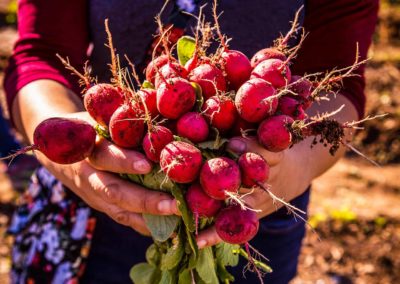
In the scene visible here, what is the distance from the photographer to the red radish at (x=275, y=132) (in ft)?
3.95

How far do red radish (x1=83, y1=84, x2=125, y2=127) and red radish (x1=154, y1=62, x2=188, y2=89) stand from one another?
0.36 feet

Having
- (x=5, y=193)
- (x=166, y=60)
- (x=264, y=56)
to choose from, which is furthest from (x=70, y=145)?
(x=5, y=193)

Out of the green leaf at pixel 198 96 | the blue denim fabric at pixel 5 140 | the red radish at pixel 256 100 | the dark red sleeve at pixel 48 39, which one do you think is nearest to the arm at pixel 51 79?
the dark red sleeve at pixel 48 39

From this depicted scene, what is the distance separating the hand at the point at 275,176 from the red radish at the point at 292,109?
105 millimetres

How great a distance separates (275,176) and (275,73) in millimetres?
292

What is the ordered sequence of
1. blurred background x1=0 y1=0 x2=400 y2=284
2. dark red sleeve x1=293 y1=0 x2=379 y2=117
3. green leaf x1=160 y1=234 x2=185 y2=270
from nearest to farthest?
green leaf x1=160 y1=234 x2=185 y2=270 < dark red sleeve x1=293 y1=0 x2=379 y2=117 < blurred background x1=0 y1=0 x2=400 y2=284

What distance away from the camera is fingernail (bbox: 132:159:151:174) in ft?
4.03

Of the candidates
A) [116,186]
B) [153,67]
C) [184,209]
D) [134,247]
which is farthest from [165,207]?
[134,247]

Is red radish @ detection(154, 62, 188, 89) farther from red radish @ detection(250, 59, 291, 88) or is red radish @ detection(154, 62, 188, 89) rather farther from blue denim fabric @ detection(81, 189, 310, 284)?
blue denim fabric @ detection(81, 189, 310, 284)

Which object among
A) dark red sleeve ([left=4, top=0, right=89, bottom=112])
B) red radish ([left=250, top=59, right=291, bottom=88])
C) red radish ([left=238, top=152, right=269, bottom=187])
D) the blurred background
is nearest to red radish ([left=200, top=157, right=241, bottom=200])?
red radish ([left=238, top=152, right=269, bottom=187])

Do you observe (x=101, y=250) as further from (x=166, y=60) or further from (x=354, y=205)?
(x=354, y=205)

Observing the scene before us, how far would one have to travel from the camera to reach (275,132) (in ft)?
3.94

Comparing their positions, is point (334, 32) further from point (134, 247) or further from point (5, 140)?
point (5, 140)

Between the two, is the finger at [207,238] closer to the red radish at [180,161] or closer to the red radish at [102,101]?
the red radish at [180,161]
